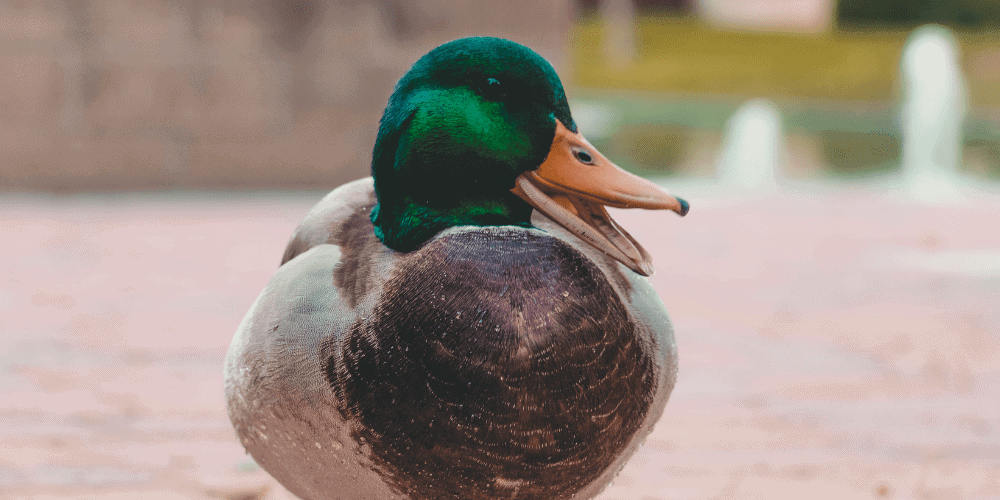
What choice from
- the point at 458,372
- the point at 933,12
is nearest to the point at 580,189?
the point at 458,372

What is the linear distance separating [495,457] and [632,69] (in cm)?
1921

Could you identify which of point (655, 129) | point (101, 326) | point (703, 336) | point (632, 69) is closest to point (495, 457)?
point (703, 336)

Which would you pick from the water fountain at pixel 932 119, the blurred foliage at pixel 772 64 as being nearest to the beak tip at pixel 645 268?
the water fountain at pixel 932 119

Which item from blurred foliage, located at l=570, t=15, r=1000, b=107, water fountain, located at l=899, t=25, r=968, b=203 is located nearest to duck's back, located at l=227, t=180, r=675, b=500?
water fountain, located at l=899, t=25, r=968, b=203

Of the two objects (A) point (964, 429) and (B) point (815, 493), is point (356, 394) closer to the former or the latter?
(B) point (815, 493)

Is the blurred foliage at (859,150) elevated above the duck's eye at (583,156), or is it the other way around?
the duck's eye at (583,156)

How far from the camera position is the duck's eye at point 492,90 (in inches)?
58.6

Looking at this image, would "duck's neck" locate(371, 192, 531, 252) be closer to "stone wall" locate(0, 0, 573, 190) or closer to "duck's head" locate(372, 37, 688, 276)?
"duck's head" locate(372, 37, 688, 276)

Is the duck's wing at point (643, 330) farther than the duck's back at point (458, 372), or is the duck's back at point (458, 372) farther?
the duck's wing at point (643, 330)

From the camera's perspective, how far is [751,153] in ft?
33.4

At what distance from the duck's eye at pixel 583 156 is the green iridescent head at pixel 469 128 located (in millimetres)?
45

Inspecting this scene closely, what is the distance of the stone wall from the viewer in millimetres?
6129

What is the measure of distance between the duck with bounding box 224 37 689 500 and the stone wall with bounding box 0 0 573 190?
502 cm

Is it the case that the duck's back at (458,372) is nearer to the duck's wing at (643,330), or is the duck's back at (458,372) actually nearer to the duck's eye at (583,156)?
the duck's wing at (643,330)
